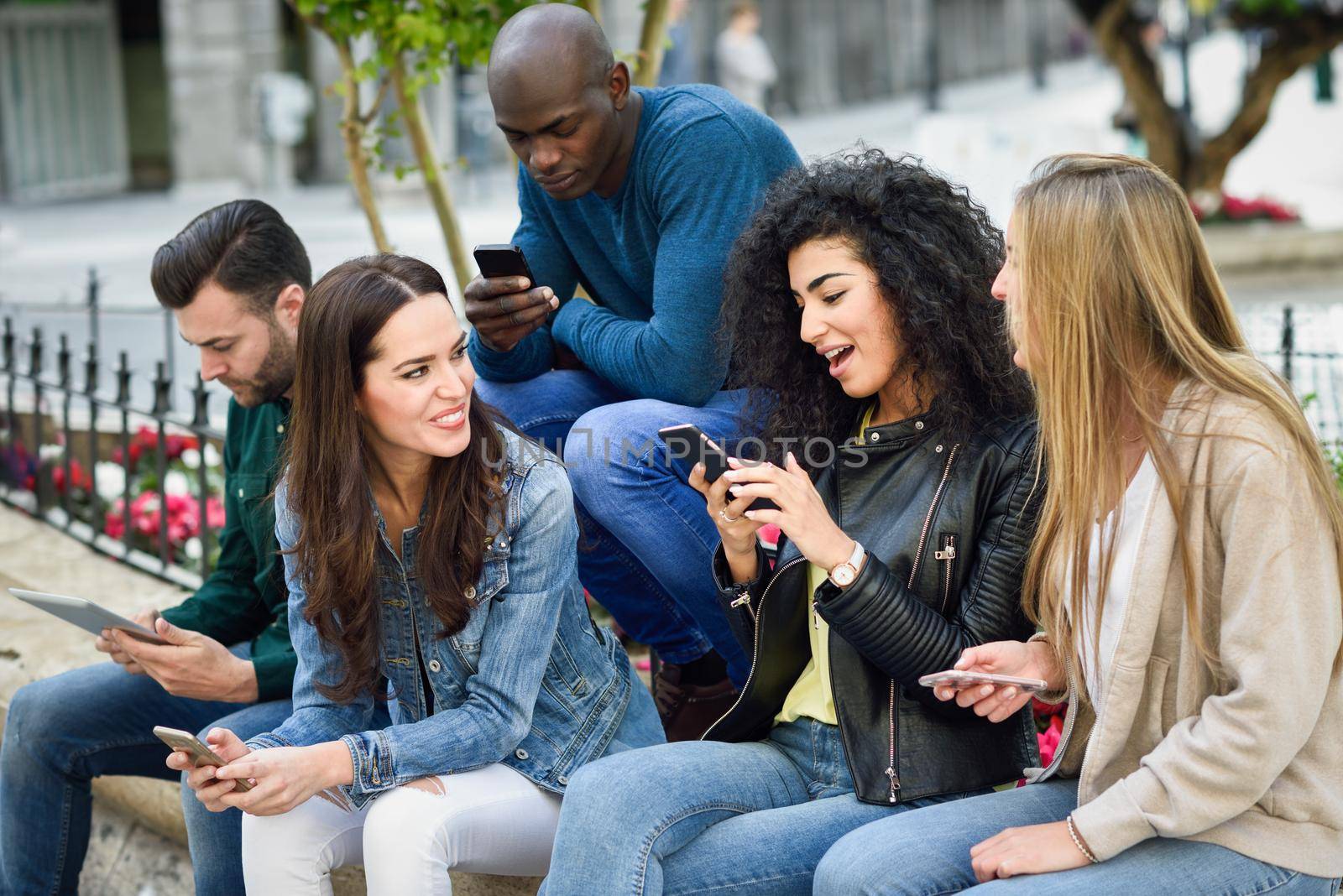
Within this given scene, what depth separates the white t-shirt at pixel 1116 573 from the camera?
215 cm

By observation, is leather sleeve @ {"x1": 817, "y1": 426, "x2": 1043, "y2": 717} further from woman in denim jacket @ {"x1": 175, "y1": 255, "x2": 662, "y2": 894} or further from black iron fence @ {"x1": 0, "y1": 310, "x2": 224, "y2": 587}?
black iron fence @ {"x1": 0, "y1": 310, "x2": 224, "y2": 587}

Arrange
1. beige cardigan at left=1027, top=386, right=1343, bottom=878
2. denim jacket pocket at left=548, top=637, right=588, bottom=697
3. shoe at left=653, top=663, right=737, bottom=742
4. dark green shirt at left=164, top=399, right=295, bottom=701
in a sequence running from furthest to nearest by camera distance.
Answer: shoe at left=653, top=663, right=737, bottom=742 → dark green shirt at left=164, top=399, right=295, bottom=701 → denim jacket pocket at left=548, top=637, right=588, bottom=697 → beige cardigan at left=1027, top=386, right=1343, bottom=878

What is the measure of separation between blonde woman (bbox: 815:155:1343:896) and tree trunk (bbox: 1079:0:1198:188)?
9.14 metres

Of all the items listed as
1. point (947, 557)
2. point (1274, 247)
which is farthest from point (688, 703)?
point (1274, 247)

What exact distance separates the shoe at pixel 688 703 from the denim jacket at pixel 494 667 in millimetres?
496

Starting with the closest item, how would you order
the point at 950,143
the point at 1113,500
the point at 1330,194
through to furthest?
the point at 1113,500 → the point at 950,143 → the point at 1330,194

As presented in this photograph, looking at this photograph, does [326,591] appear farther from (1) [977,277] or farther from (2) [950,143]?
(2) [950,143]

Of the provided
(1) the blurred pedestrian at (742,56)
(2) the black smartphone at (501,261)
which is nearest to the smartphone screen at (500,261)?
(2) the black smartphone at (501,261)

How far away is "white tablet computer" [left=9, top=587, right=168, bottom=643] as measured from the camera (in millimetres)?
2748

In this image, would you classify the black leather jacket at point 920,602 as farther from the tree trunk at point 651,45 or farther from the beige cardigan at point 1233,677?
the tree trunk at point 651,45

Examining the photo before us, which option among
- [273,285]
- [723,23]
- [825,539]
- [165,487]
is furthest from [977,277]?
[723,23]

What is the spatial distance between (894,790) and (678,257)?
1.23 metres

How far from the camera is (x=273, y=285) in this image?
10.8ft

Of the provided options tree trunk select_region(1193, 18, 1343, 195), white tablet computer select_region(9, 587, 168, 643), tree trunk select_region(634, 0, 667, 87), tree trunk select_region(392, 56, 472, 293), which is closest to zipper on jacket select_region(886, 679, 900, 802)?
white tablet computer select_region(9, 587, 168, 643)
